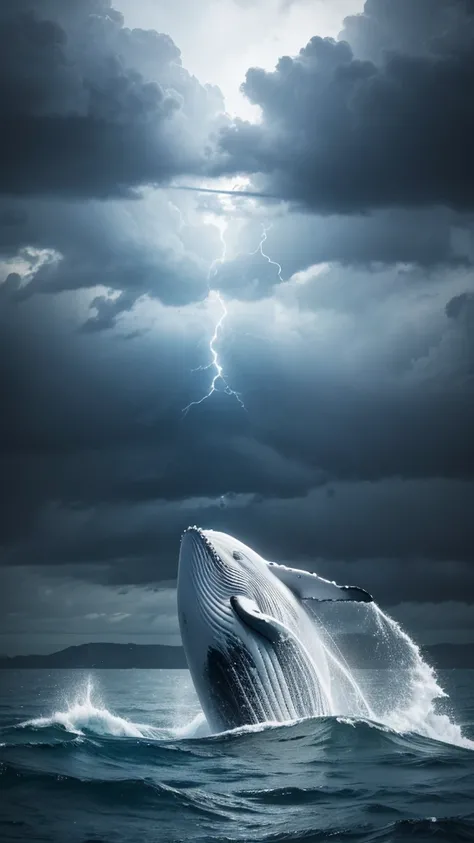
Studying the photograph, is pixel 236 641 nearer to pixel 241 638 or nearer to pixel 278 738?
pixel 241 638

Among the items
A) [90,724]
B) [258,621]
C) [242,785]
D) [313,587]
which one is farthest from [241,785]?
[90,724]

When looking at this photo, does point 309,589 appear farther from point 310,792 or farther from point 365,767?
point 310,792

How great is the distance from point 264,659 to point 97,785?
13.1 feet

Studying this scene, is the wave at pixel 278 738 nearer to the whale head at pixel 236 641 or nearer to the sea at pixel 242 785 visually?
the sea at pixel 242 785

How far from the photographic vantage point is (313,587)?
1727 centimetres

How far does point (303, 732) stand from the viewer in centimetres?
1584

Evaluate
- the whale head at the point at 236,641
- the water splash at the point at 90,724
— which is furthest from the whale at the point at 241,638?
the water splash at the point at 90,724

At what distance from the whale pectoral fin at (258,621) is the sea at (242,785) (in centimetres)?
181

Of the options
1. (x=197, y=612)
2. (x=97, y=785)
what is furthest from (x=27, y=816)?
(x=197, y=612)

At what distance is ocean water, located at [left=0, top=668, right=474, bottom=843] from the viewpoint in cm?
1068

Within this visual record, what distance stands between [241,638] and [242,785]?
2.83 meters

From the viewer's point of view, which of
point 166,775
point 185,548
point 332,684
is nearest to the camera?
point 166,775

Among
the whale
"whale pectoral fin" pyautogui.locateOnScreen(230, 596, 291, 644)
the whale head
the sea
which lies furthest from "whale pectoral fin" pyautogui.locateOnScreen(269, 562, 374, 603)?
the sea

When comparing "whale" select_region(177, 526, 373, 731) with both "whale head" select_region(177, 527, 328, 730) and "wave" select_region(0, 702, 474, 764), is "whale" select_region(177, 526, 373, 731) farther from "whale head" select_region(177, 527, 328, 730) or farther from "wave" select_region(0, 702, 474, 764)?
"wave" select_region(0, 702, 474, 764)
